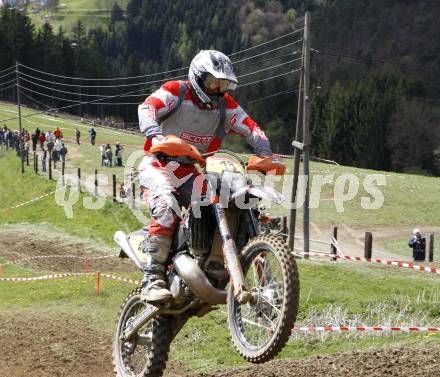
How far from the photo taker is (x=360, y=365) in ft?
29.5

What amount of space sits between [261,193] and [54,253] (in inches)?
825

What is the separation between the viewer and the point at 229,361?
43.8 ft

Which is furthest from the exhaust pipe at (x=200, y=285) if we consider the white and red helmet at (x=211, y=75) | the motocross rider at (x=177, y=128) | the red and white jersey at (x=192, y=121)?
the white and red helmet at (x=211, y=75)

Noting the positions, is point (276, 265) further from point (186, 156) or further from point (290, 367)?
point (290, 367)

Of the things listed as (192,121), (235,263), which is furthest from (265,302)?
(192,121)

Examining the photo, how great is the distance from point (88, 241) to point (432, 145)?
68903mm

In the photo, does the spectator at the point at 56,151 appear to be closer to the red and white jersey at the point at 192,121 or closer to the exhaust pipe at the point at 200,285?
the red and white jersey at the point at 192,121

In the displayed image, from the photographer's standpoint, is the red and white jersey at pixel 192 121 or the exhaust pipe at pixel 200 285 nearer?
the exhaust pipe at pixel 200 285

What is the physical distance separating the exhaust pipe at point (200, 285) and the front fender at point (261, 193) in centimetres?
79

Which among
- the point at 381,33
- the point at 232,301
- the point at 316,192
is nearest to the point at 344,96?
the point at 316,192

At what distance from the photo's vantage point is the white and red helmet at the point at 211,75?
288 inches

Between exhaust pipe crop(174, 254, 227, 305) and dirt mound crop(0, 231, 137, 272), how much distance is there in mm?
16370

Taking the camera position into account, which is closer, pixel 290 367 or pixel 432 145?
pixel 290 367

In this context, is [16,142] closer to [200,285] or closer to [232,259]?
Result: [200,285]
